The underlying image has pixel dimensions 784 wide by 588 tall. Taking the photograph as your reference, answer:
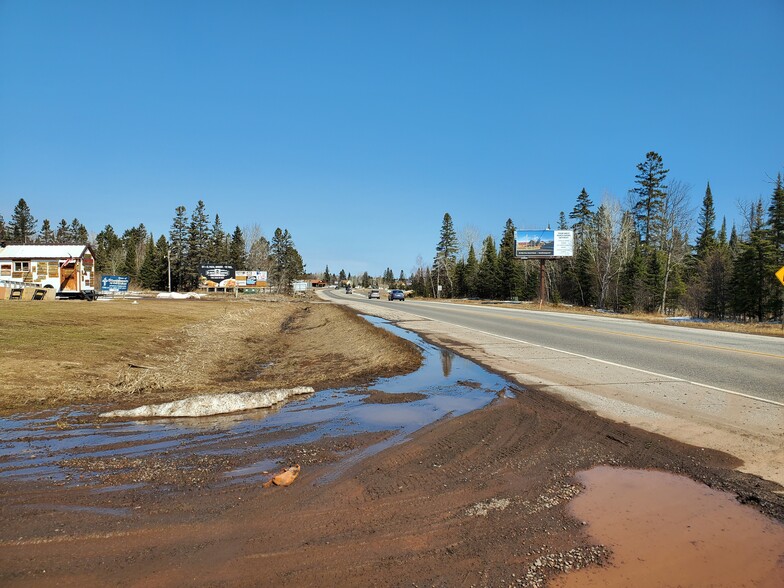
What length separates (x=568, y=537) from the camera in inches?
130

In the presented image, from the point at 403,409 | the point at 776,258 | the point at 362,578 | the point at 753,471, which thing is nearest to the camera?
the point at 362,578

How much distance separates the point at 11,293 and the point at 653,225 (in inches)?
2483

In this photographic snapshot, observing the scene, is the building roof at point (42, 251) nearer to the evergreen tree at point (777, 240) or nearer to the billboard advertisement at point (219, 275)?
the billboard advertisement at point (219, 275)

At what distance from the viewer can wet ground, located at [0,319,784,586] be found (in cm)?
291

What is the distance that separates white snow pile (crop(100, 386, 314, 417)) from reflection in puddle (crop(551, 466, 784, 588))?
4.74 meters

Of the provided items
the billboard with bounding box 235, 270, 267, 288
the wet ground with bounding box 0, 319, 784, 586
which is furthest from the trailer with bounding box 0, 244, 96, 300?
the wet ground with bounding box 0, 319, 784, 586

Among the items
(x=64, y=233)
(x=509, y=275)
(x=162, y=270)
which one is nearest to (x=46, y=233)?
(x=64, y=233)

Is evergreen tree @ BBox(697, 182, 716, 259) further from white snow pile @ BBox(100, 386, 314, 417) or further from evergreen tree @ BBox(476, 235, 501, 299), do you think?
white snow pile @ BBox(100, 386, 314, 417)

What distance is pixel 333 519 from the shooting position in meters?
3.49

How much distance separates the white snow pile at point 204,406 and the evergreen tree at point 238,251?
293 ft

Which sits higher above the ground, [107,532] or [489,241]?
[489,241]

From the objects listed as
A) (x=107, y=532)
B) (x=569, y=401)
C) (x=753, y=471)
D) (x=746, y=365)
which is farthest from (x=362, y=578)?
(x=746, y=365)

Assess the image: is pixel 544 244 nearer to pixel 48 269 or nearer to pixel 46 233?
pixel 48 269

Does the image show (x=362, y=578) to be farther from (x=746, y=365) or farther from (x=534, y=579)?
(x=746, y=365)
